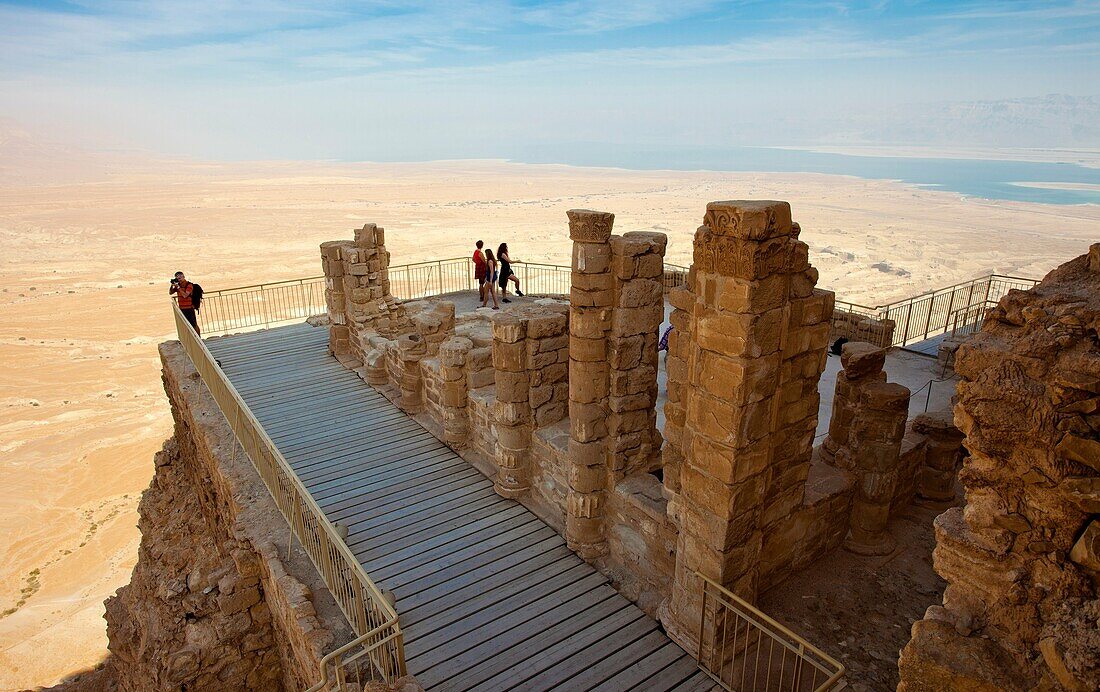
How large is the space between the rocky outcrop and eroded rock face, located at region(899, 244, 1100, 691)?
5720 millimetres

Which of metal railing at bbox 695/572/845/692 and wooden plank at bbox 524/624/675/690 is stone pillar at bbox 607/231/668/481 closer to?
wooden plank at bbox 524/624/675/690

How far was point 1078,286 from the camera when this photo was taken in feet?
11.9

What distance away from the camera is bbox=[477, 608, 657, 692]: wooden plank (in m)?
6.59

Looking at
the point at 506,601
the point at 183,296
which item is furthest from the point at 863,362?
the point at 183,296

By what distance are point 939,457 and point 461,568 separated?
657 cm

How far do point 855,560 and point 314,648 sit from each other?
20.4 ft

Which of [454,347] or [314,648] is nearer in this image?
[314,648]

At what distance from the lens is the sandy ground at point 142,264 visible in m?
18.3

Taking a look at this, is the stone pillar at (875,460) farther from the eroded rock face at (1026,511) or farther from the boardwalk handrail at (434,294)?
the boardwalk handrail at (434,294)

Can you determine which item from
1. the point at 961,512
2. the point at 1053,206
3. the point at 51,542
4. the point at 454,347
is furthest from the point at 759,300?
the point at 1053,206

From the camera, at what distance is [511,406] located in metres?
9.20

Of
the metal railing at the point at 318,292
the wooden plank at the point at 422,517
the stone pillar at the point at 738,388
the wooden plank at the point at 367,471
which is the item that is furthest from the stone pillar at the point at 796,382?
the metal railing at the point at 318,292

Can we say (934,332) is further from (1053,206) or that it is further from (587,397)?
(1053,206)

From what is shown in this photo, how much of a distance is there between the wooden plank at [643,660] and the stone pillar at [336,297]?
10657mm
